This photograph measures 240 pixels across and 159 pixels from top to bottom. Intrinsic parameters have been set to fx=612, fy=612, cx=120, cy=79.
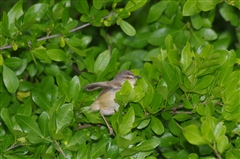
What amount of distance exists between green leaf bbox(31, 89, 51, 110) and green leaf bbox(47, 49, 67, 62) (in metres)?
0.42

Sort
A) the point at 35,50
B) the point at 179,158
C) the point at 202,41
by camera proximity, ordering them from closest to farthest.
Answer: the point at 179,158
the point at 35,50
the point at 202,41

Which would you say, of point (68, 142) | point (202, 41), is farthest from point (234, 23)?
point (68, 142)

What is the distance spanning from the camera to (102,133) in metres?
4.77

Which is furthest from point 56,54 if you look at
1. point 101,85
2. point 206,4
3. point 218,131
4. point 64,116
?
point 218,131

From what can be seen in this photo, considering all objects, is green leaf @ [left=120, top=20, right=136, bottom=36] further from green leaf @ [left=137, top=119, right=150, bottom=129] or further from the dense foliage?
green leaf @ [left=137, top=119, right=150, bottom=129]

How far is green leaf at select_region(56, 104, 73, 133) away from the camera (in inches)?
165

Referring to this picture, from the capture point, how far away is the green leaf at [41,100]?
4.95 metres

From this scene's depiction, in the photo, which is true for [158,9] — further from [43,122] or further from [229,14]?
[43,122]

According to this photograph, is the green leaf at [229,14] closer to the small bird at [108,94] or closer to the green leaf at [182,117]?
the small bird at [108,94]

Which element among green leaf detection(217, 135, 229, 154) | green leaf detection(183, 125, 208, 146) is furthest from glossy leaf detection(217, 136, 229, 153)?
green leaf detection(183, 125, 208, 146)

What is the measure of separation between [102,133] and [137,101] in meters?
0.54

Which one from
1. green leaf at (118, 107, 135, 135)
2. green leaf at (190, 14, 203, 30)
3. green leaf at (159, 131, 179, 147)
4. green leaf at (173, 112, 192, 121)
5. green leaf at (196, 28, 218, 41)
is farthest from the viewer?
green leaf at (196, 28, 218, 41)

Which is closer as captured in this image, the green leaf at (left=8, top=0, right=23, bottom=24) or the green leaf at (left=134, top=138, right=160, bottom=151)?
the green leaf at (left=134, top=138, right=160, bottom=151)

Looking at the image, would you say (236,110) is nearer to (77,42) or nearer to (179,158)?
(179,158)
